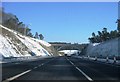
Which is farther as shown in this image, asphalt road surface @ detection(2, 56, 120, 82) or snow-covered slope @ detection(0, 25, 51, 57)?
snow-covered slope @ detection(0, 25, 51, 57)

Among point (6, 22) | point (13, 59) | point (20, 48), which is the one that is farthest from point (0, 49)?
point (6, 22)

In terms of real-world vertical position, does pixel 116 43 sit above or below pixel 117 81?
above

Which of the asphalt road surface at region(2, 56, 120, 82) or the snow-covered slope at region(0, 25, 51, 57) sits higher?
the snow-covered slope at region(0, 25, 51, 57)

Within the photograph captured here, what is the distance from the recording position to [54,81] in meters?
17.3

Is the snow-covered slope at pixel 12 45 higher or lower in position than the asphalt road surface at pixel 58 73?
higher

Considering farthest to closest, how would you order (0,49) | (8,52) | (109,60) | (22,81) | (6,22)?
(6,22)
(8,52)
(0,49)
(109,60)
(22,81)

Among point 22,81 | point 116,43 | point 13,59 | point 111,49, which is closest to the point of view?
point 22,81

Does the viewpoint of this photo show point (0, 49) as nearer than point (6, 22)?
Yes

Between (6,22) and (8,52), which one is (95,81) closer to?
(8,52)

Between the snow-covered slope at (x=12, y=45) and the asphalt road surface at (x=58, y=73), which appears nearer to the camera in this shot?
the asphalt road surface at (x=58, y=73)

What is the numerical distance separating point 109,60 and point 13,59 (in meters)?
17.6

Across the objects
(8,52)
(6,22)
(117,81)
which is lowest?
(117,81)

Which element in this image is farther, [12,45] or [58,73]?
[12,45]

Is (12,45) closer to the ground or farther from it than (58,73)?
farther from it
